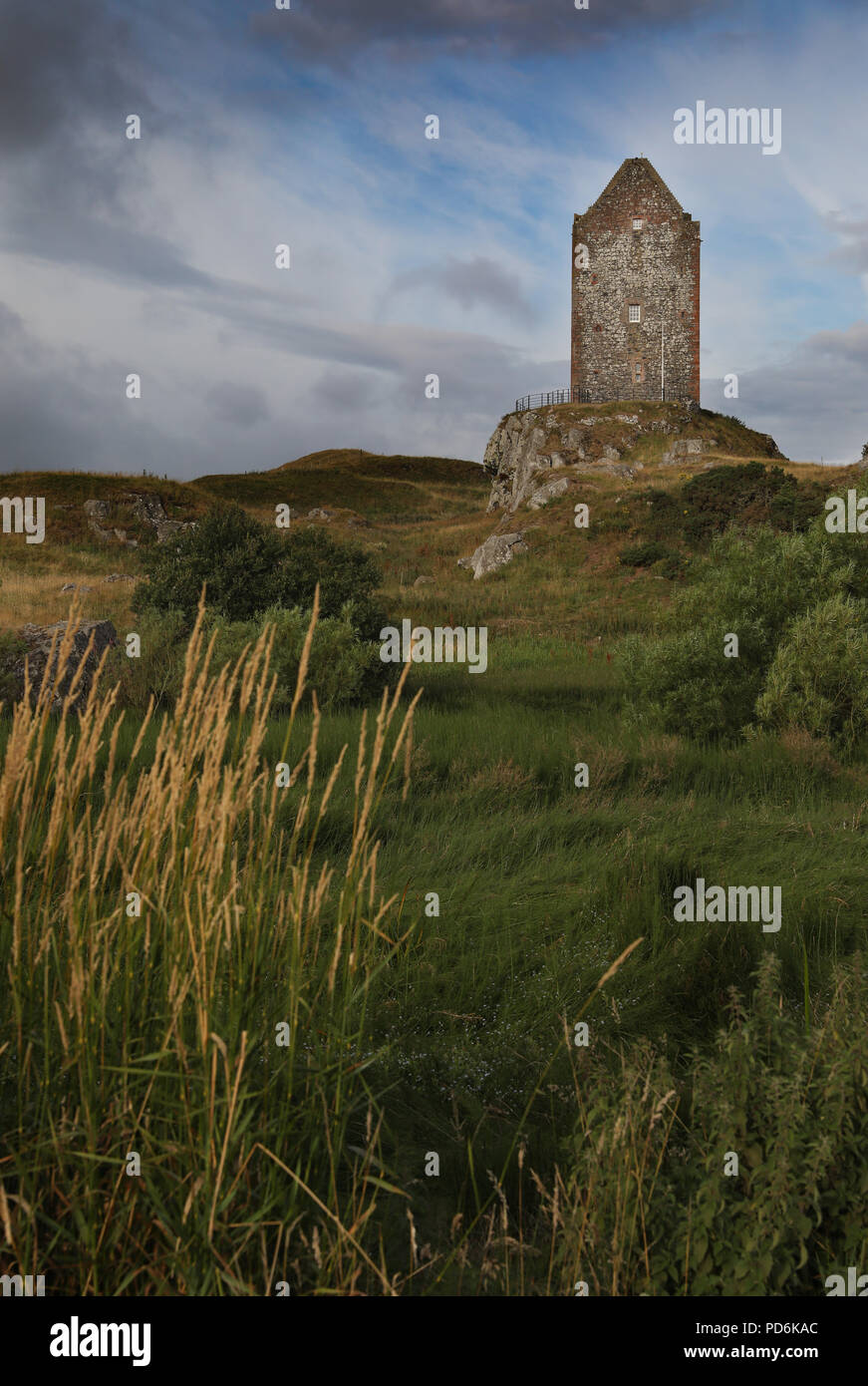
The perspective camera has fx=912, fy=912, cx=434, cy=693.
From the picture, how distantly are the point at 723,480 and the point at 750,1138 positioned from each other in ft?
122

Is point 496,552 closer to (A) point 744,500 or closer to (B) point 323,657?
(A) point 744,500

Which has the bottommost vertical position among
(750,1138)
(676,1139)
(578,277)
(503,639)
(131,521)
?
(676,1139)

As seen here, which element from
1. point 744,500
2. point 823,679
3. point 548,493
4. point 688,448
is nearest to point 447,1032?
point 823,679

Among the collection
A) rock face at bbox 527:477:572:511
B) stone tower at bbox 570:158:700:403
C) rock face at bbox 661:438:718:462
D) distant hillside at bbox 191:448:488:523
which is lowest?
Answer: rock face at bbox 527:477:572:511

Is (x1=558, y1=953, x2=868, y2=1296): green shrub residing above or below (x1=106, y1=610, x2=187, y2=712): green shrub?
below

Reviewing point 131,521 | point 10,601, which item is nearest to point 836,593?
point 10,601

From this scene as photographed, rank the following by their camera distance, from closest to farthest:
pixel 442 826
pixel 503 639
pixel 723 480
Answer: pixel 442 826
pixel 503 639
pixel 723 480

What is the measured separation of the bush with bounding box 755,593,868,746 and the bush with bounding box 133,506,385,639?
26.1 feet

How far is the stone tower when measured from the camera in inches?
2281

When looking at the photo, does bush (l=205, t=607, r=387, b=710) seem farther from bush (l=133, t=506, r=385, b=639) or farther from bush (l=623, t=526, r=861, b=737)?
bush (l=623, t=526, r=861, b=737)

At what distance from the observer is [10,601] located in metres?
25.8

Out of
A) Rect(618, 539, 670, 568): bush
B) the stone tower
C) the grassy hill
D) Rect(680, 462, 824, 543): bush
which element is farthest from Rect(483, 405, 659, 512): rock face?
the grassy hill

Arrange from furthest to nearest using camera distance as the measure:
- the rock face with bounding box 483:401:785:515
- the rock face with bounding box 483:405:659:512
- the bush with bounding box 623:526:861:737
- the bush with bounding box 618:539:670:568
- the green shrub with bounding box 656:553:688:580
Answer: the rock face with bounding box 483:405:659:512
the rock face with bounding box 483:401:785:515
the bush with bounding box 618:539:670:568
the green shrub with bounding box 656:553:688:580
the bush with bounding box 623:526:861:737

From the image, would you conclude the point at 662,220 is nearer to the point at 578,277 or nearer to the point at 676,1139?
the point at 578,277
